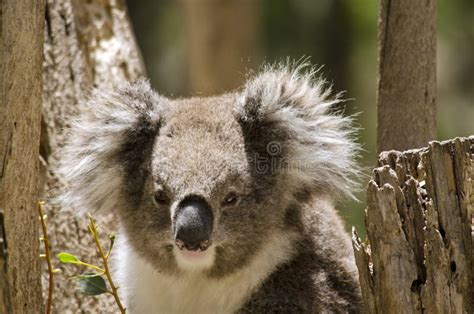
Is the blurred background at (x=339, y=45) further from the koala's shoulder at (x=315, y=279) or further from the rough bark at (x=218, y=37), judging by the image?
the koala's shoulder at (x=315, y=279)

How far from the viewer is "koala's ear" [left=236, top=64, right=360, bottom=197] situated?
3865mm

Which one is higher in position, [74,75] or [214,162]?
[74,75]

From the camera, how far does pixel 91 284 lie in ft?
11.9

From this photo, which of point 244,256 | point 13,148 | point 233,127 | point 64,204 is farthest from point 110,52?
point 13,148

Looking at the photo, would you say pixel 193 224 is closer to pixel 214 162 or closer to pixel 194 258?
pixel 194 258

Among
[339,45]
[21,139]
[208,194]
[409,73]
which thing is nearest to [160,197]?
[208,194]

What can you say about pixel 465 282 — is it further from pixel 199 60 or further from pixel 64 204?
pixel 199 60

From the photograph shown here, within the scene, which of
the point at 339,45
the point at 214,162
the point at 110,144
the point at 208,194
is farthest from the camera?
the point at 339,45

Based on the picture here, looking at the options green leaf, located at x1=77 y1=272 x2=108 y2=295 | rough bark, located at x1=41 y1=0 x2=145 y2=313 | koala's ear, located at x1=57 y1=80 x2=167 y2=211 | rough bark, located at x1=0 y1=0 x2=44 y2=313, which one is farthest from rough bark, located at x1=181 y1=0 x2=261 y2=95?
rough bark, located at x1=0 y1=0 x2=44 y2=313

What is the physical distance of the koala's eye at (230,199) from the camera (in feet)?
12.0

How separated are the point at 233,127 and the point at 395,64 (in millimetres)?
959

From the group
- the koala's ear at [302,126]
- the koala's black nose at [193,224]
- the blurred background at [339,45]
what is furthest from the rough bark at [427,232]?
the blurred background at [339,45]

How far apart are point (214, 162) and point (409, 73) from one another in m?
1.20

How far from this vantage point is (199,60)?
386 inches
